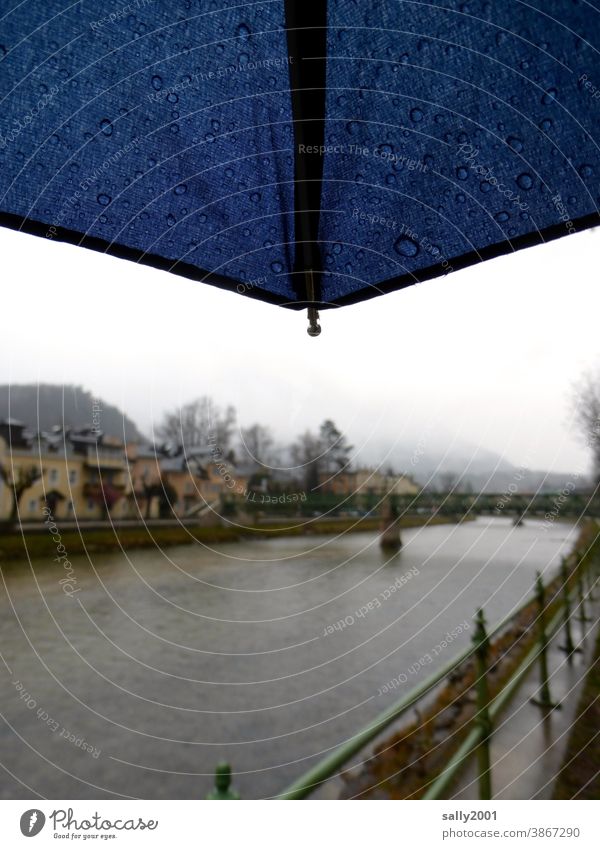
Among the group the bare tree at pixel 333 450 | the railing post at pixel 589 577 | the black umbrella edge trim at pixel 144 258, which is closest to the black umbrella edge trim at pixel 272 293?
the black umbrella edge trim at pixel 144 258

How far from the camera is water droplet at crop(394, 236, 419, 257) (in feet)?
1.65

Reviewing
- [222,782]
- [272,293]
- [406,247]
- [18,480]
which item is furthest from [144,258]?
[18,480]

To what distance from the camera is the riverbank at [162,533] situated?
1.26 metres

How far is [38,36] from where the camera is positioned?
370 mm

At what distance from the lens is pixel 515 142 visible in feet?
1.37

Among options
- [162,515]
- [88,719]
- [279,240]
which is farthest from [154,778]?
[279,240]

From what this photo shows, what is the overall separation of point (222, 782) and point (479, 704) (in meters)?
0.46

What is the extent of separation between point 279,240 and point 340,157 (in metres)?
0.10

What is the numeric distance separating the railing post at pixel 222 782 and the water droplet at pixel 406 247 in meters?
0.50

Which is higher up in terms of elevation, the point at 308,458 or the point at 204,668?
the point at 308,458

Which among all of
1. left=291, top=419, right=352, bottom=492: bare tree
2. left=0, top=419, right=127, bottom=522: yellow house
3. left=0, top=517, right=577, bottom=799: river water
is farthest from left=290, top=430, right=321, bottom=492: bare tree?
left=0, top=517, right=577, bottom=799: river water

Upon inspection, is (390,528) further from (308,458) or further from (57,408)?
(57,408)

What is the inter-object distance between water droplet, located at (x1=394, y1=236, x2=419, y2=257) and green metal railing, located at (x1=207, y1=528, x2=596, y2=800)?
0.50 m
